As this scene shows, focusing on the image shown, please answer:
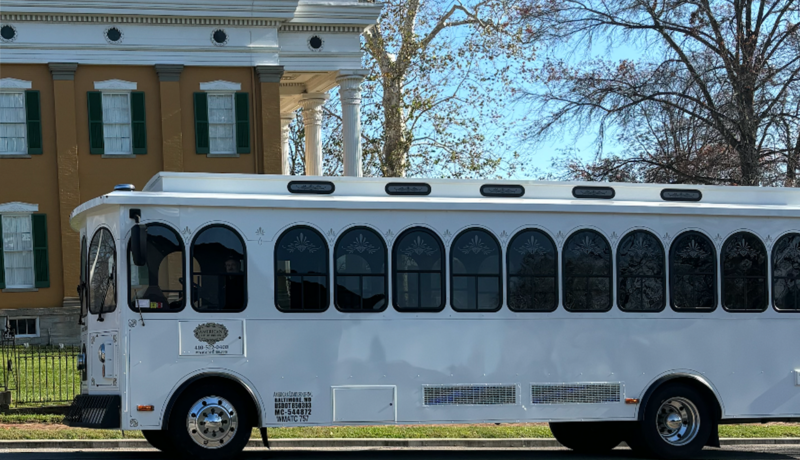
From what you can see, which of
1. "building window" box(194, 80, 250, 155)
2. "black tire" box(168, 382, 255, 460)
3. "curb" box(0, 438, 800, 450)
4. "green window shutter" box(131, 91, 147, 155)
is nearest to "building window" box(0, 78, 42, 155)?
"green window shutter" box(131, 91, 147, 155)

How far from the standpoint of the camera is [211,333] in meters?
A: 10.6

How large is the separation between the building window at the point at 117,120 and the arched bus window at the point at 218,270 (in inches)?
672

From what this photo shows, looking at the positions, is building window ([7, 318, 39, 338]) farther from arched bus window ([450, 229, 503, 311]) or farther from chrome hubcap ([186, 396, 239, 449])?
arched bus window ([450, 229, 503, 311])

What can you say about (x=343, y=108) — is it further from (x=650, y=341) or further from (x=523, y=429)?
(x=650, y=341)

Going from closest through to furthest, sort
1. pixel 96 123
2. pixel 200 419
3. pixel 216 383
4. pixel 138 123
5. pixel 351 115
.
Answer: pixel 200 419
pixel 216 383
pixel 96 123
pixel 138 123
pixel 351 115

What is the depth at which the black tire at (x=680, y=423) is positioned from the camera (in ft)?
38.5

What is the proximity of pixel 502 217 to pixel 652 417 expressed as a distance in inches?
104

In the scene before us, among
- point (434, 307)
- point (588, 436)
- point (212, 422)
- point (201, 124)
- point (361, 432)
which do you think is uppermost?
point (201, 124)

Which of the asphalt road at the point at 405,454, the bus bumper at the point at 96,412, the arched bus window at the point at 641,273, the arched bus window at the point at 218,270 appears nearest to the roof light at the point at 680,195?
the arched bus window at the point at 641,273

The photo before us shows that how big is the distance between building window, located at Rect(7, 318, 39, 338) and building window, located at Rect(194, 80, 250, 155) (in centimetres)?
588

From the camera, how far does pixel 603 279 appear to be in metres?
11.7

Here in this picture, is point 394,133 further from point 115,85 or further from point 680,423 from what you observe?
point 680,423

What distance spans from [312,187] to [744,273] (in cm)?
485

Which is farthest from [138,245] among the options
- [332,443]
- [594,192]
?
[594,192]
